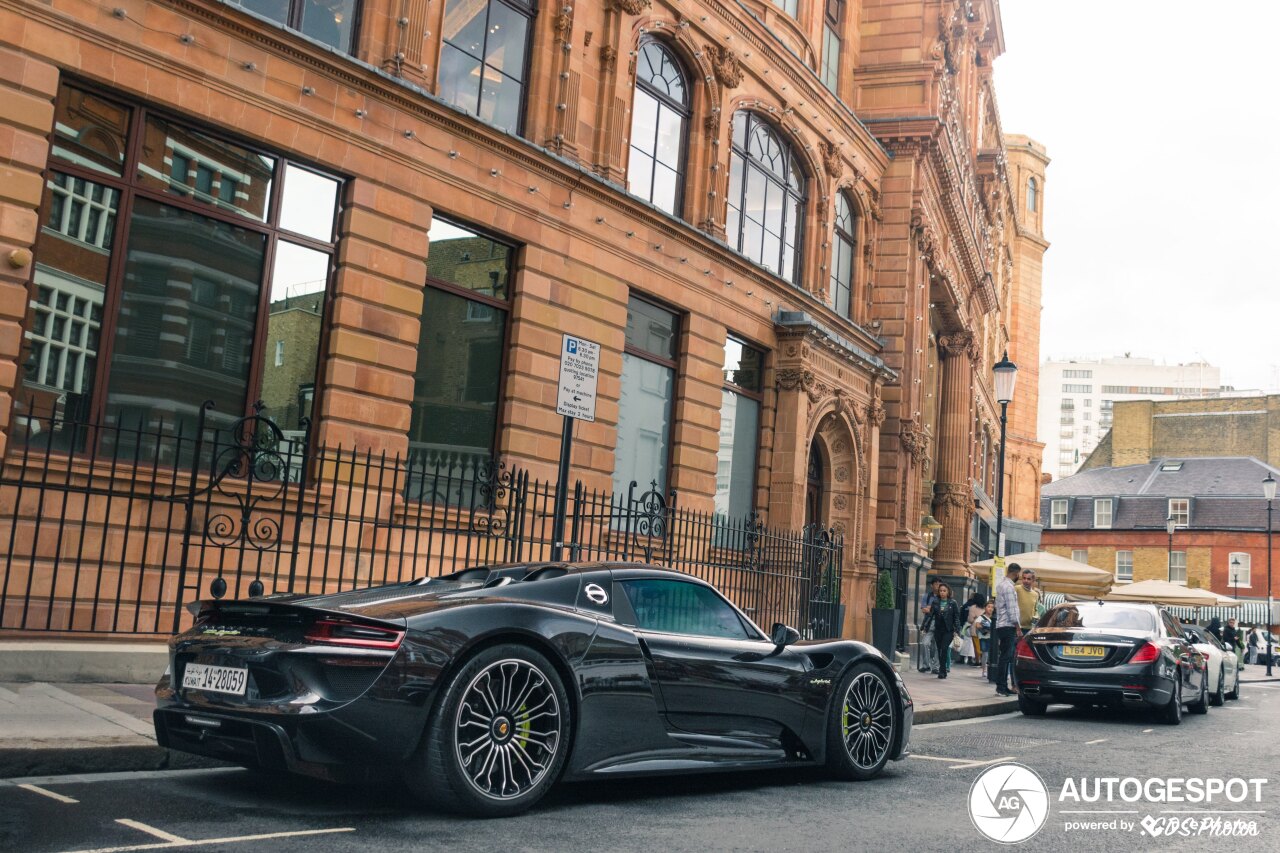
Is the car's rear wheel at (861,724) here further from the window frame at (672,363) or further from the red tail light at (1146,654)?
the window frame at (672,363)

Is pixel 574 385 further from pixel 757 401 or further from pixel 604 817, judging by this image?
pixel 757 401

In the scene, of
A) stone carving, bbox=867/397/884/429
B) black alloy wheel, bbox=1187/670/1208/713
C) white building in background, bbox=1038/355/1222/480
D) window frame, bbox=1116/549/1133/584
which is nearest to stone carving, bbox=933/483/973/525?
stone carving, bbox=867/397/884/429

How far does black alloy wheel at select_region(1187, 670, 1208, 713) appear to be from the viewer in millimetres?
16094

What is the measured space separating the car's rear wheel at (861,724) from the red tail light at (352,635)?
11.0 feet

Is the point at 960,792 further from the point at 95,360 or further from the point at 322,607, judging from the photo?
the point at 95,360

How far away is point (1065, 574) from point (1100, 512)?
1946 inches

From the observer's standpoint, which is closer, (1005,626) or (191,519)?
(191,519)

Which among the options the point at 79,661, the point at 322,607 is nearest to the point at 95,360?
the point at 79,661

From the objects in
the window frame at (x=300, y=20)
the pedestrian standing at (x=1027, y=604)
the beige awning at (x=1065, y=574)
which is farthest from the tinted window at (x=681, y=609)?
the beige awning at (x=1065, y=574)

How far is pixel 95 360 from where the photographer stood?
1138cm

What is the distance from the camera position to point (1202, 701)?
16297 millimetres

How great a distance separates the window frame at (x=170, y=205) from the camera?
11320 millimetres

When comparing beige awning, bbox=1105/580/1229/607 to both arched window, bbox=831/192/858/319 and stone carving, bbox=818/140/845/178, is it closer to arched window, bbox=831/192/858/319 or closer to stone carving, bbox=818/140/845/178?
arched window, bbox=831/192/858/319

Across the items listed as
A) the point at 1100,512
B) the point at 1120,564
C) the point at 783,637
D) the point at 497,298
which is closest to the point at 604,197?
the point at 497,298
